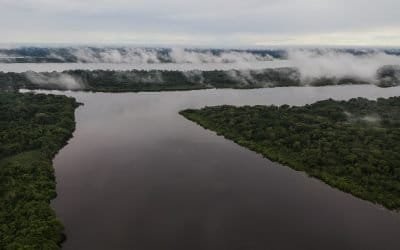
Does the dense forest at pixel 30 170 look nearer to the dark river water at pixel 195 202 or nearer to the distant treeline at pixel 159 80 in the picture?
the dark river water at pixel 195 202

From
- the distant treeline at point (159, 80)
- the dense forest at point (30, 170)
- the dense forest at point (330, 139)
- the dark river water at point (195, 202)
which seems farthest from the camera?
the distant treeline at point (159, 80)

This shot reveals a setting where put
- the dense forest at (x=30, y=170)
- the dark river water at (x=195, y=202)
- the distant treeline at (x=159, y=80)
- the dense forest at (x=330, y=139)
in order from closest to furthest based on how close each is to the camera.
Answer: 1. the dense forest at (x=30, y=170)
2. the dark river water at (x=195, y=202)
3. the dense forest at (x=330, y=139)
4. the distant treeline at (x=159, y=80)

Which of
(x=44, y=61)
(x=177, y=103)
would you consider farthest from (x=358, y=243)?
(x=44, y=61)

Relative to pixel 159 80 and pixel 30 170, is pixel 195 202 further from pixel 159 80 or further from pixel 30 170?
pixel 159 80

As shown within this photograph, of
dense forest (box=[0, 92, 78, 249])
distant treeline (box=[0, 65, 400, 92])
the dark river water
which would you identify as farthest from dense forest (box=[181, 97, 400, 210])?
distant treeline (box=[0, 65, 400, 92])

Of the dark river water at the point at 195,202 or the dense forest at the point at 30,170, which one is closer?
the dense forest at the point at 30,170

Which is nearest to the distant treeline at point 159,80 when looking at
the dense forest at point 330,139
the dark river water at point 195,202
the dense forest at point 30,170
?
the dense forest at point 30,170

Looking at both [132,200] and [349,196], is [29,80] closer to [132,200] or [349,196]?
[132,200]
